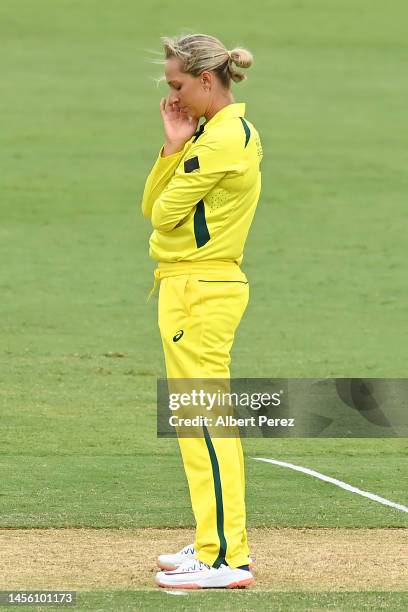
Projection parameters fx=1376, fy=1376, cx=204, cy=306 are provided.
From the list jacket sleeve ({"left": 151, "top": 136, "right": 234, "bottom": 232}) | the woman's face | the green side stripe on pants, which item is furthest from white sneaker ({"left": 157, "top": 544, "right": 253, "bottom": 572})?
the woman's face

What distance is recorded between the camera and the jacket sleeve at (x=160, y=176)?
279 inches

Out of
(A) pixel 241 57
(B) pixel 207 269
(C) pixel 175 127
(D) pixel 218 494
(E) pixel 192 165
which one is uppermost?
(A) pixel 241 57

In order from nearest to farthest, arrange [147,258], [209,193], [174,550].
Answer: [209,193], [174,550], [147,258]

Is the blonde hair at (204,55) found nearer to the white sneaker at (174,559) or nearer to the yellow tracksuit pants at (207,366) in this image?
the yellow tracksuit pants at (207,366)

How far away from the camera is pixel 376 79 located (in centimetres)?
3919

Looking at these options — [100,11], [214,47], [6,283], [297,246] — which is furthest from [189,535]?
[100,11]

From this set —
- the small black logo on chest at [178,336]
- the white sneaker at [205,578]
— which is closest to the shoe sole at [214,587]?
the white sneaker at [205,578]

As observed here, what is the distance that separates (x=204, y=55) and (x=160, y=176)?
0.66 metres

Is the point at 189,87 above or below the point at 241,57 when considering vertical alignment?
below

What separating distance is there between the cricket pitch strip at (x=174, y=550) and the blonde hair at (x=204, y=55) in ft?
8.66

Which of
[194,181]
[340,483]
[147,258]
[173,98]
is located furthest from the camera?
[147,258]

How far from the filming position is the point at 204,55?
273 inches

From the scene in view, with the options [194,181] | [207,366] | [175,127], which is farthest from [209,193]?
[207,366]

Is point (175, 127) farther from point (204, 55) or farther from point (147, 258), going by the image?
point (147, 258)
